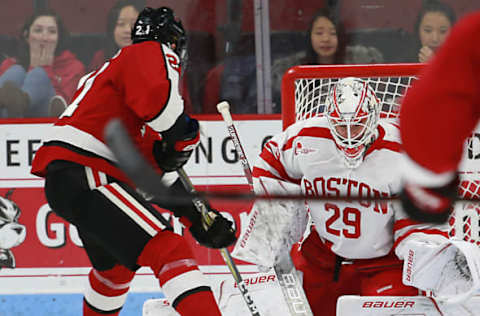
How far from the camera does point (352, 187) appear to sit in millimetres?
2336

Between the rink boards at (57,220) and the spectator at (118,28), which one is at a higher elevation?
the spectator at (118,28)

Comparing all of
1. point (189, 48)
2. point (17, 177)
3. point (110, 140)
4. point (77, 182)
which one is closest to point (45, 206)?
point (17, 177)

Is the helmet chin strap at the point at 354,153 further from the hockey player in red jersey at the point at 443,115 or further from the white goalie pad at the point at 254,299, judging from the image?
the hockey player in red jersey at the point at 443,115

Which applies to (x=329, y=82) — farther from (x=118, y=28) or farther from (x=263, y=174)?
(x=118, y=28)

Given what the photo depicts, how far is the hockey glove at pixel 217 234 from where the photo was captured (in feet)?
7.41

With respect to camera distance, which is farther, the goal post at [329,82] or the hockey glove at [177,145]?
the goal post at [329,82]

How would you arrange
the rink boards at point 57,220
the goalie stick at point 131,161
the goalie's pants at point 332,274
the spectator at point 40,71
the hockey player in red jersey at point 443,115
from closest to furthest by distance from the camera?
the hockey player in red jersey at point 443,115
the goalie stick at point 131,161
the goalie's pants at point 332,274
the rink boards at point 57,220
the spectator at point 40,71

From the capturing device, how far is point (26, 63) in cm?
347

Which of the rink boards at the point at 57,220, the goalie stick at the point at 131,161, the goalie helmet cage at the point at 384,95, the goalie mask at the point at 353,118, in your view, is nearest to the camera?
the goalie stick at the point at 131,161

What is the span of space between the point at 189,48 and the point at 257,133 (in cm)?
48

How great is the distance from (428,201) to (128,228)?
1.11 m

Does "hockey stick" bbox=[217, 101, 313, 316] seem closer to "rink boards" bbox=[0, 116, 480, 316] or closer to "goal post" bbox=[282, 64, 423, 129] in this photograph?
"goal post" bbox=[282, 64, 423, 129]

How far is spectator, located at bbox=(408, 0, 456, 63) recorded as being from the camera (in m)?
3.32

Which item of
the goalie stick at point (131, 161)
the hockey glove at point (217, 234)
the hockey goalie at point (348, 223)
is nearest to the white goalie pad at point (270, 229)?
the hockey goalie at point (348, 223)
